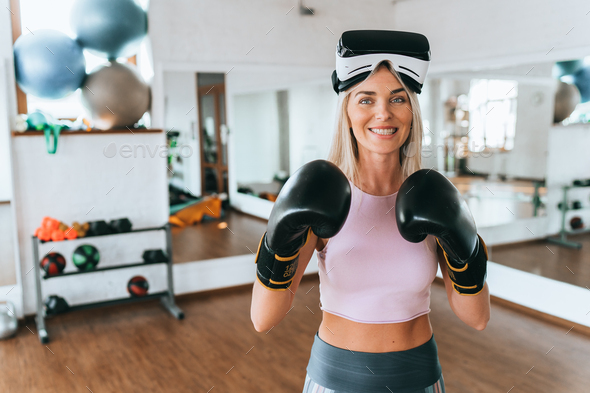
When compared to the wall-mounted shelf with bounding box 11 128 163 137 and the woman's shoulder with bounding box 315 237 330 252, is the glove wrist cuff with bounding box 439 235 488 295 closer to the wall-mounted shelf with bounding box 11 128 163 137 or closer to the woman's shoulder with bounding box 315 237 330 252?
the woman's shoulder with bounding box 315 237 330 252

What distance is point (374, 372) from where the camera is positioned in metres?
1.16

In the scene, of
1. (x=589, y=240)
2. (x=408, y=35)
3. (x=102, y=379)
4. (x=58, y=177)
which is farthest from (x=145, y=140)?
(x=589, y=240)

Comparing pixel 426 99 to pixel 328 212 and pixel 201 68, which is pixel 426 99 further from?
pixel 328 212

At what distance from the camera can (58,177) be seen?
387 cm

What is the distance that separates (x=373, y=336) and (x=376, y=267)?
0.18m

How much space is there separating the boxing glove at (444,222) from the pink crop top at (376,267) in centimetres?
7

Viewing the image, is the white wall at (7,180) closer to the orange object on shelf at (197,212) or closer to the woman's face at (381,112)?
the orange object on shelf at (197,212)

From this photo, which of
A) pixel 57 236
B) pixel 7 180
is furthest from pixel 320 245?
pixel 7 180

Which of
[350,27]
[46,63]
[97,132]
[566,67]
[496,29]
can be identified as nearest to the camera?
[46,63]

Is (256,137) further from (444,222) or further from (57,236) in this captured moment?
(444,222)

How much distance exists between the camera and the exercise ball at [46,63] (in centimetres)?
346

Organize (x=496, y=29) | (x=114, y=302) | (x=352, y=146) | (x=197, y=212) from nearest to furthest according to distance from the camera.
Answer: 1. (x=352, y=146)
2. (x=114, y=302)
3. (x=496, y=29)
4. (x=197, y=212)

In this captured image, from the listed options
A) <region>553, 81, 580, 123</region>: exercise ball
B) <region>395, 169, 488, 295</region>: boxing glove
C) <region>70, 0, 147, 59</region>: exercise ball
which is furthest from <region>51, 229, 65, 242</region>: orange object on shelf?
Answer: <region>553, 81, 580, 123</region>: exercise ball

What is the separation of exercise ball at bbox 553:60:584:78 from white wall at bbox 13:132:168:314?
3230 mm
